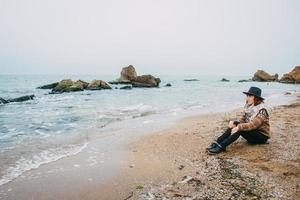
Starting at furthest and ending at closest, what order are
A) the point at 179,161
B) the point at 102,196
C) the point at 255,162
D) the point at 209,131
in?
1. the point at 209,131
2. the point at 179,161
3. the point at 255,162
4. the point at 102,196

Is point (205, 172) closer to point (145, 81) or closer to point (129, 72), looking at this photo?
point (145, 81)

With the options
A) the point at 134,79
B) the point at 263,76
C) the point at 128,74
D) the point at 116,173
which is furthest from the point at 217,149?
the point at 263,76

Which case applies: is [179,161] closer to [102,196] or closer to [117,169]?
[117,169]

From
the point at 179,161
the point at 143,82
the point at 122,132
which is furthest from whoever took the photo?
the point at 143,82

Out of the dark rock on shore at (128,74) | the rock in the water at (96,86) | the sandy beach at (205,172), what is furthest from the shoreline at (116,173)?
the dark rock on shore at (128,74)

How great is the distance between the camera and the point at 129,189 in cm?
521

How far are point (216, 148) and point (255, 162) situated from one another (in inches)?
46.5

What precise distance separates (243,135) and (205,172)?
229cm

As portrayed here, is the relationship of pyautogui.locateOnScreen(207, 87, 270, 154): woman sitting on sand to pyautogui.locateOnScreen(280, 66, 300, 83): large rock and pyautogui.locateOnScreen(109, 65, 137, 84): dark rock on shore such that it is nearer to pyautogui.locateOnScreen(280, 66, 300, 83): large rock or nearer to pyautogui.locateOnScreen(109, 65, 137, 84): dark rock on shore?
pyautogui.locateOnScreen(109, 65, 137, 84): dark rock on shore

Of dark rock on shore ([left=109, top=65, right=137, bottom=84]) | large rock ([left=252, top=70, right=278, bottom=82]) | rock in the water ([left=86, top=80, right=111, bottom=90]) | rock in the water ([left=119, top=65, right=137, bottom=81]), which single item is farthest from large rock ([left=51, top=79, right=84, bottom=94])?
large rock ([left=252, top=70, right=278, bottom=82])

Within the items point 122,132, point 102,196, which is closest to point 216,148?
point 102,196

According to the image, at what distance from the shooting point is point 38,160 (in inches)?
291

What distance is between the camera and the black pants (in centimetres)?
734

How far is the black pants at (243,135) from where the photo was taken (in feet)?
24.1
